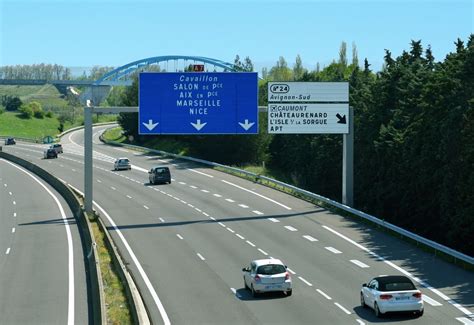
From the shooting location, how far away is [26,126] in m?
185

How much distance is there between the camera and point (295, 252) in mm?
38031

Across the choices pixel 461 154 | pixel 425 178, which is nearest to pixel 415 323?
pixel 461 154

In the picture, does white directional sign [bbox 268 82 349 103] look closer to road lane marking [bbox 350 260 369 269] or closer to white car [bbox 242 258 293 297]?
road lane marking [bbox 350 260 369 269]

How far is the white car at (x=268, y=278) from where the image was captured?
93.2 feet

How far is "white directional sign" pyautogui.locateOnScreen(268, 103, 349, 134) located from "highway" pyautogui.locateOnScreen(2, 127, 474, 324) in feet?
16.7

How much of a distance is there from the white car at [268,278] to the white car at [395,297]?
160 inches

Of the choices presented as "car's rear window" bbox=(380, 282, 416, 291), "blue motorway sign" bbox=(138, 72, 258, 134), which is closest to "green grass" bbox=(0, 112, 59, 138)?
"blue motorway sign" bbox=(138, 72, 258, 134)

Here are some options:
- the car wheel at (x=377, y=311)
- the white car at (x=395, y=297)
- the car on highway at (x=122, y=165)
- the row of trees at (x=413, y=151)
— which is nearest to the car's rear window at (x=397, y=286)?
the white car at (x=395, y=297)

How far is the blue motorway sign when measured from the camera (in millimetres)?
A: 47938

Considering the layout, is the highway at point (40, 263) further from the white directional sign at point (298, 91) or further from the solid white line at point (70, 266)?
the white directional sign at point (298, 91)

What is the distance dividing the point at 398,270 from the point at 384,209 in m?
24.6

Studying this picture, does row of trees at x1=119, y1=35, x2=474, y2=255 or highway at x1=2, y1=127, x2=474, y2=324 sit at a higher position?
row of trees at x1=119, y1=35, x2=474, y2=255

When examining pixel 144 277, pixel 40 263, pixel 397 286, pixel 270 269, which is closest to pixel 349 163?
pixel 40 263

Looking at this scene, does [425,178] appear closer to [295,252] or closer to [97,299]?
[295,252]
